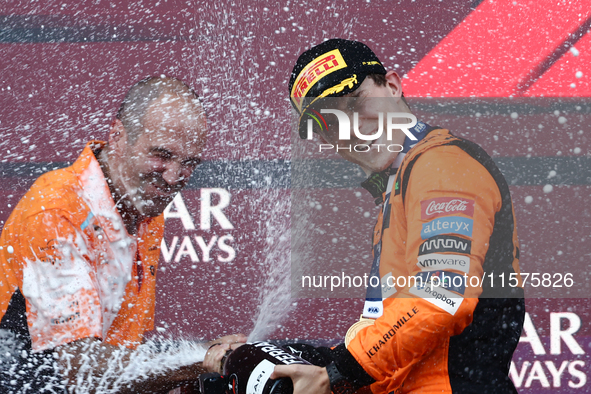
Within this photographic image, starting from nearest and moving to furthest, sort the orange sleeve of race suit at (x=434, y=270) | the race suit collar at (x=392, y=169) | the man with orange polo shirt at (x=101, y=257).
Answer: the orange sleeve of race suit at (x=434, y=270) → the race suit collar at (x=392, y=169) → the man with orange polo shirt at (x=101, y=257)

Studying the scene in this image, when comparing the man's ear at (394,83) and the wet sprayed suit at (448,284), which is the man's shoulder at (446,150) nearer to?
the wet sprayed suit at (448,284)

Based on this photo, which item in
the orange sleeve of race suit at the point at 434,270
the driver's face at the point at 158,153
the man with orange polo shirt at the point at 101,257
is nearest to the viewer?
the orange sleeve of race suit at the point at 434,270

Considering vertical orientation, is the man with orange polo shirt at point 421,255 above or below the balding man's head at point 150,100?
below

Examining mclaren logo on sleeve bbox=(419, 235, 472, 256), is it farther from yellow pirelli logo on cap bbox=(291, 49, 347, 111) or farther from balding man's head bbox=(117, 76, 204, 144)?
balding man's head bbox=(117, 76, 204, 144)

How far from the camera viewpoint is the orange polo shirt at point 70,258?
121 centimetres

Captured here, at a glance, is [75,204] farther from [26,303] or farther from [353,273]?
[353,273]

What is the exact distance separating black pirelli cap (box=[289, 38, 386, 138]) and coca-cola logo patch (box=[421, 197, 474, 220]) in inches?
14.2

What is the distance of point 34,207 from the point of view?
1250 millimetres

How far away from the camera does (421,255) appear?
93cm

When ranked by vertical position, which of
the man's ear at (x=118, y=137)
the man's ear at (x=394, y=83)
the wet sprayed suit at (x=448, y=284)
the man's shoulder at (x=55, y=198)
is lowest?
the wet sprayed suit at (x=448, y=284)

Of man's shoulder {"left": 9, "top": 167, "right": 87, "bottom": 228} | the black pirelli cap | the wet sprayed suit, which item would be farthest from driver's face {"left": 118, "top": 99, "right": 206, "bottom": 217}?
the wet sprayed suit

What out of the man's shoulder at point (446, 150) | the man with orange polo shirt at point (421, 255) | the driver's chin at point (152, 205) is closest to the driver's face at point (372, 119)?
the man with orange polo shirt at point (421, 255)

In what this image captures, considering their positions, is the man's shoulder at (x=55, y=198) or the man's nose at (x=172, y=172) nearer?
the man's shoulder at (x=55, y=198)

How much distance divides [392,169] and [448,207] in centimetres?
23
